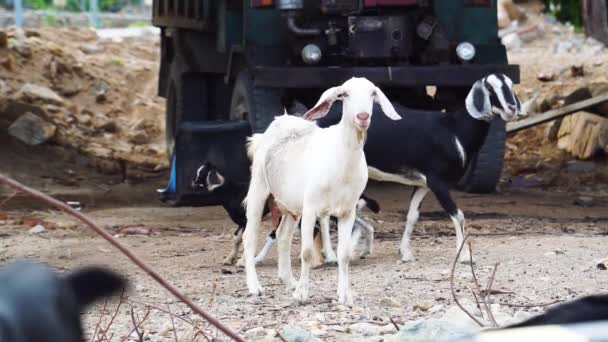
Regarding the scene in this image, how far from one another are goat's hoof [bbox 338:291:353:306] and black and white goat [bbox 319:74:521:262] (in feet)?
5.77

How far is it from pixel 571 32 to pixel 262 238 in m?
17.9

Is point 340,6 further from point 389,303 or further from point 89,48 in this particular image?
point 89,48

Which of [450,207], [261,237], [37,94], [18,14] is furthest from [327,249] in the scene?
[18,14]

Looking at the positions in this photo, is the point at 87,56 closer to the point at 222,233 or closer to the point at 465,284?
the point at 222,233

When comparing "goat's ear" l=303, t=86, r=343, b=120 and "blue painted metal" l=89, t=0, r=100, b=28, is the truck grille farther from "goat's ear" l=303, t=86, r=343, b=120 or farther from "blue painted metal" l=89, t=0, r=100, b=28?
"blue painted metal" l=89, t=0, r=100, b=28

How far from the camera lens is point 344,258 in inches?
306

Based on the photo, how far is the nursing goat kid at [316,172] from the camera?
7719 millimetres

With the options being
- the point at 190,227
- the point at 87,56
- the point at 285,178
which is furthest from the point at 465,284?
the point at 87,56

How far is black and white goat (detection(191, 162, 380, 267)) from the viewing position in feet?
31.1

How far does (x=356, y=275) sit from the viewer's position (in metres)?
8.83

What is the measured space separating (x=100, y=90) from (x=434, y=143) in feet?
44.5

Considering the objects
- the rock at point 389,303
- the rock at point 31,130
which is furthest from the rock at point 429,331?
the rock at point 31,130

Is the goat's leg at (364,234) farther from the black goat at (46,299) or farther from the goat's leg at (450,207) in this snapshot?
the black goat at (46,299)

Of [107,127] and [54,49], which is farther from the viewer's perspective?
[54,49]
